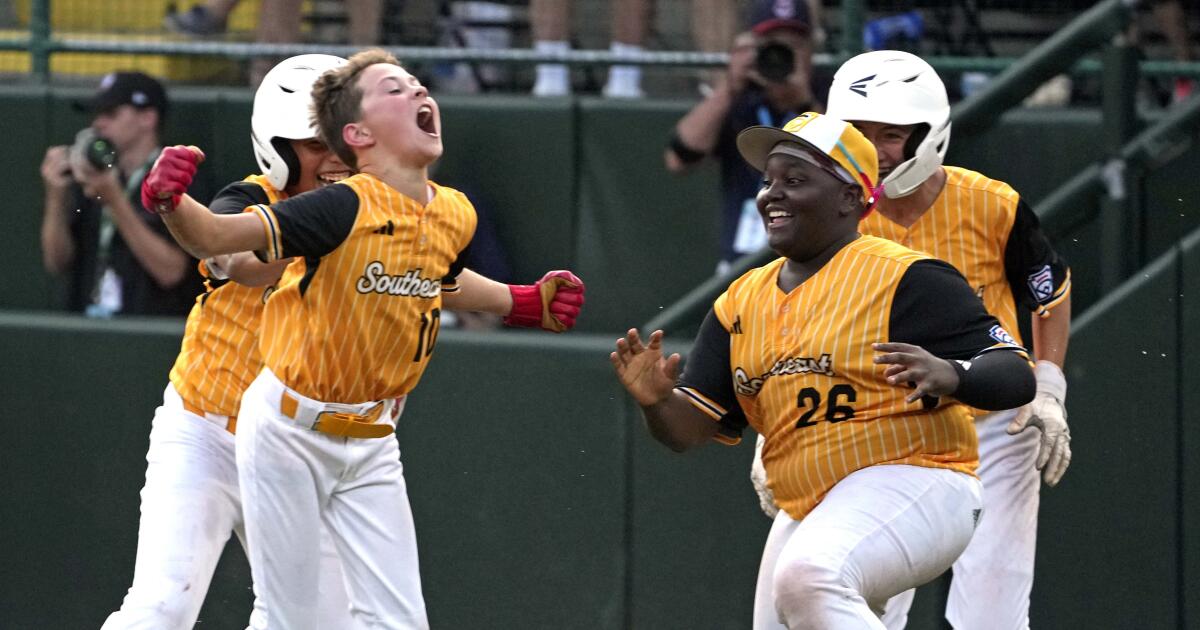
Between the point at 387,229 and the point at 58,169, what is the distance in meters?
3.73

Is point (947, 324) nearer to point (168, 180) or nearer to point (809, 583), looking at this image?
point (809, 583)

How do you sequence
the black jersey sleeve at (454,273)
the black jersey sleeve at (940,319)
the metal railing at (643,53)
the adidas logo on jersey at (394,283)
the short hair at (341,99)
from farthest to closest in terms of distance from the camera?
the metal railing at (643,53) < the black jersey sleeve at (454,273) < the short hair at (341,99) < the adidas logo on jersey at (394,283) < the black jersey sleeve at (940,319)

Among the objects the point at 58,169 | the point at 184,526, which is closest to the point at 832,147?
the point at 184,526

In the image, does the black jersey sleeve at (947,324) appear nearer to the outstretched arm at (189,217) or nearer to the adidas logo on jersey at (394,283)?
the adidas logo on jersey at (394,283)

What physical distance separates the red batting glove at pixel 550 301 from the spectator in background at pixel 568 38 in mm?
2744

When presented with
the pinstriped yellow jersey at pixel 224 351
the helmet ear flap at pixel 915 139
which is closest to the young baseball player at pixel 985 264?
the helmet ear flap at pixel 915 139

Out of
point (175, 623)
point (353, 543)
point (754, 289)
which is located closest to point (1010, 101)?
point (754, 289)

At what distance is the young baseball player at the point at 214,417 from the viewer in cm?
544

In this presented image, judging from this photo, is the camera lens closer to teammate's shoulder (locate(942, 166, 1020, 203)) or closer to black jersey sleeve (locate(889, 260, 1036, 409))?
teammate's shoulder (locate(942, 166, 1020, 203))

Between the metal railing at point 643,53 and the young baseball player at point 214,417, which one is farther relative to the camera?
the metal railing at point 643,53

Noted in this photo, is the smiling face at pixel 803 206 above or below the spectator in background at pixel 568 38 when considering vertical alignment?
below

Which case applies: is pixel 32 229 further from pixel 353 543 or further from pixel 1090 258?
pixel 1090 258

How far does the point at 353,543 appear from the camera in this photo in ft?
17.0

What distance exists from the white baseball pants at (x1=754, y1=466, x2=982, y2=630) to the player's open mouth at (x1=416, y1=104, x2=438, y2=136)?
151cm
